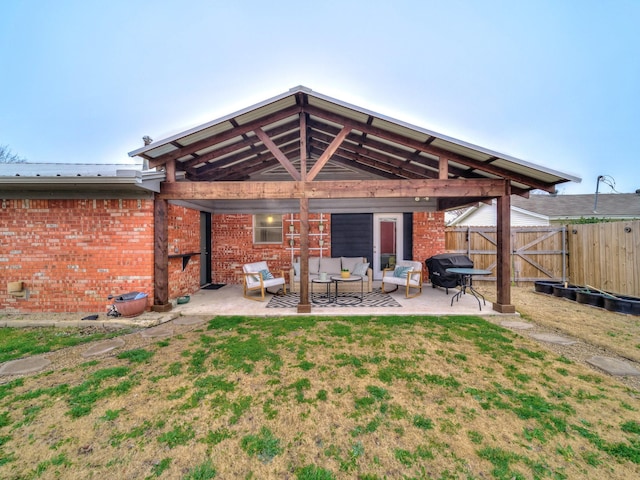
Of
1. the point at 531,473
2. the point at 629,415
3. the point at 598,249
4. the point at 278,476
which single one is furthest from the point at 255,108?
the point at 598,249

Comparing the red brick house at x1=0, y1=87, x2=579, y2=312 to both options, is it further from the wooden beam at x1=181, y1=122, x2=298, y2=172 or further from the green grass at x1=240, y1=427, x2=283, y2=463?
the green grass at x1=240, y1=427, x2=283, y2=463

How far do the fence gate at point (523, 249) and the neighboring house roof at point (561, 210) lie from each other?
6218 millimetres

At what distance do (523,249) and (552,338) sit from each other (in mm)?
5305

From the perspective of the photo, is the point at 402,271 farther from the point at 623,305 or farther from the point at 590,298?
the point at 623,305

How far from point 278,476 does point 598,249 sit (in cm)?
946

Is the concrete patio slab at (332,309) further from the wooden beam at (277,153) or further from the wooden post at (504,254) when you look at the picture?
the wooden beam at (277,153)

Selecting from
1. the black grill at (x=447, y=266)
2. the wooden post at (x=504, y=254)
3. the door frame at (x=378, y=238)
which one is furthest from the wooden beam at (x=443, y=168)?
the door frame at (x=378, y=238)

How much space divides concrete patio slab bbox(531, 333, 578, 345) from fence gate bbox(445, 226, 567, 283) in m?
4.59

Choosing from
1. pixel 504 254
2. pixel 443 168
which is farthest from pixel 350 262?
pixel 504 254

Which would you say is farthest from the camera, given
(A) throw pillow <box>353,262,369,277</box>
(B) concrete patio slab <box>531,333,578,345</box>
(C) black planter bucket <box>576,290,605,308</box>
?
(A) throw pillow <box>353,262,369,277</box>

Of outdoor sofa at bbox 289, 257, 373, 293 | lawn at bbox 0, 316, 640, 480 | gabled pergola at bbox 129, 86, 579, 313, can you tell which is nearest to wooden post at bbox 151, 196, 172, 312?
gabled pergola at bbox 129, 86, 579, 313

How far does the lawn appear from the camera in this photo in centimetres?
192

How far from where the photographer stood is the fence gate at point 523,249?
330 inches

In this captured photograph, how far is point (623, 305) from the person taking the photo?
5531mm
